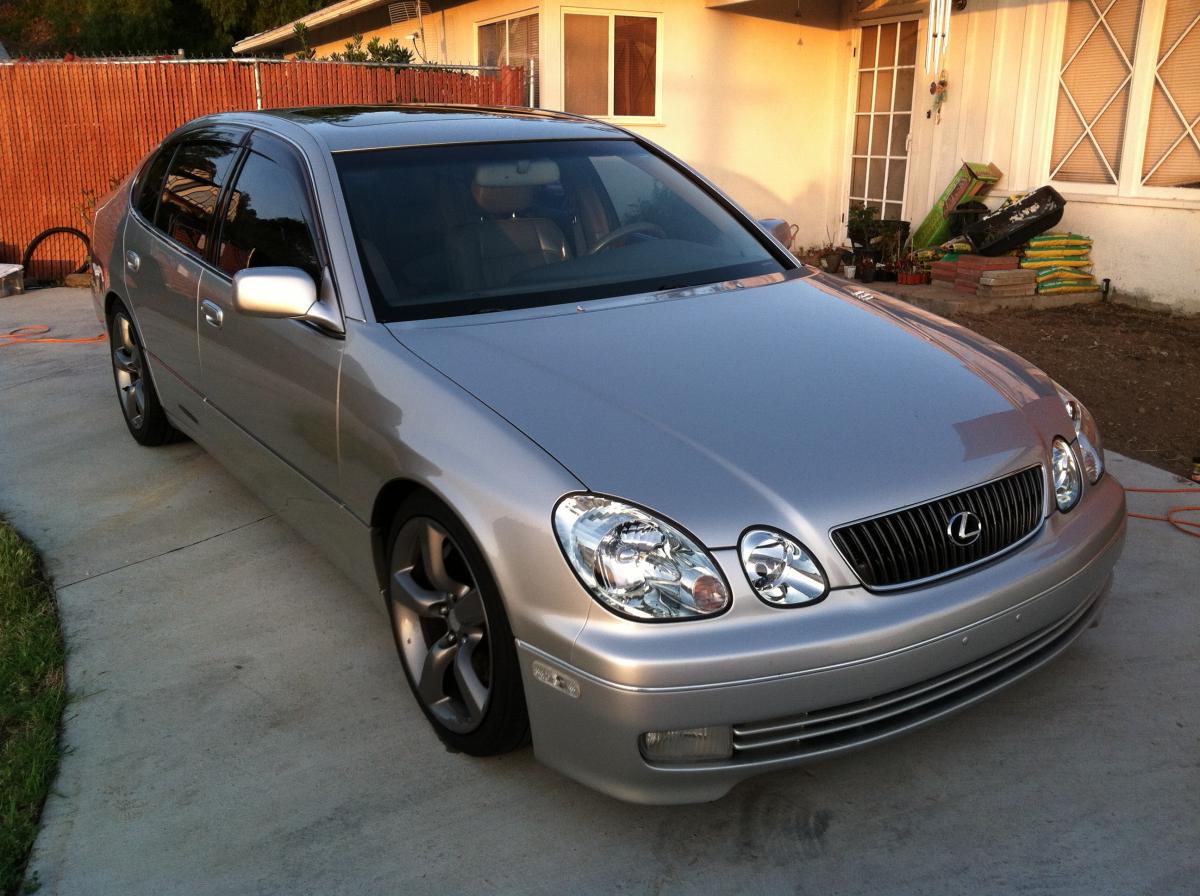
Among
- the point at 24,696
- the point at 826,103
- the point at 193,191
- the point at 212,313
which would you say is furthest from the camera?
the point at 826,103

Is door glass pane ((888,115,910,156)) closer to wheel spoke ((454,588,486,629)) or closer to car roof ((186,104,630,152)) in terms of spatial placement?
car roof ((186,104,630,152))

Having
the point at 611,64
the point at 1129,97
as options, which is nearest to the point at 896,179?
the point at 1129,97

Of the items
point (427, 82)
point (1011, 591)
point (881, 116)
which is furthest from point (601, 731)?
point (427, 82)

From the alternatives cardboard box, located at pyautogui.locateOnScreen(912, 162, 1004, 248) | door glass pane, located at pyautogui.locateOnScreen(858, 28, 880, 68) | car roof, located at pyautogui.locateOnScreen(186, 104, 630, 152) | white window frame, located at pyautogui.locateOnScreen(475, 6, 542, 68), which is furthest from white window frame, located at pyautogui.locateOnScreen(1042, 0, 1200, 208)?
car roof, located at pyautogui.locateOnScreen(186, 104, 630, 152)

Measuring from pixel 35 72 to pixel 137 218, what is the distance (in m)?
7.69

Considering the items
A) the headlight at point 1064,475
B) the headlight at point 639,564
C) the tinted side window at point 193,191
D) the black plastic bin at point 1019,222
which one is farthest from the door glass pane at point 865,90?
the headlight at point 639,564

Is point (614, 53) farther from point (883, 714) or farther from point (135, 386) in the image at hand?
point (883, 714)

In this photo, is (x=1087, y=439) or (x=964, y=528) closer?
(x=964, y=528)

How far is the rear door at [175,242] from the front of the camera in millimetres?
4562

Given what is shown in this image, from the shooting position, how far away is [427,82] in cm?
1262

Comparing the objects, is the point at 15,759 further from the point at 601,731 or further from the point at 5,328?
the point at 5,328

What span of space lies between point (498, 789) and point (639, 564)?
0.89m

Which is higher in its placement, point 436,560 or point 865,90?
point 865,90

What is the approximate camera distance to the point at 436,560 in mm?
3023
